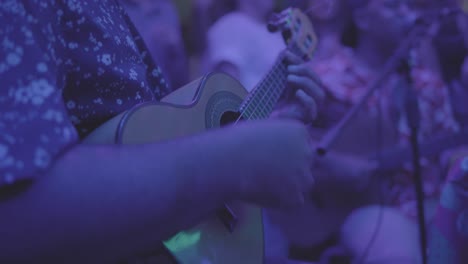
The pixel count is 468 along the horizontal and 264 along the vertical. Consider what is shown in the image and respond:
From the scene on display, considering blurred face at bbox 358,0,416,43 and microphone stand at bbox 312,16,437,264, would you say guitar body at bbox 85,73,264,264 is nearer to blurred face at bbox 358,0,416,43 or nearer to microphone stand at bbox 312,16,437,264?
microphone stand at bbox 312,16,437,264

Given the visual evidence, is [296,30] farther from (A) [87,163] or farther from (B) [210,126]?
(A) [87,163]

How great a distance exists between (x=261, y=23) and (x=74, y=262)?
2106mm

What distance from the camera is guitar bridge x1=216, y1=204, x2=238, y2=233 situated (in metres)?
0.77

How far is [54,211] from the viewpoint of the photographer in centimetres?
47

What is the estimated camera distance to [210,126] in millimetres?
789

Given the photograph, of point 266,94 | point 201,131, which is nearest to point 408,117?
point 266,94

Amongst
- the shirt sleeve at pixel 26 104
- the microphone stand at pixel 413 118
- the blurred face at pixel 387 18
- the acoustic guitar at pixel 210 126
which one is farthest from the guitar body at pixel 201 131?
the blurred face at pixel 387 18

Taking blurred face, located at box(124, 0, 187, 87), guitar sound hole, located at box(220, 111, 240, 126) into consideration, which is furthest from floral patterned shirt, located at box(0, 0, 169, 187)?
blurred face, located at box(124, 0, 187, 87)

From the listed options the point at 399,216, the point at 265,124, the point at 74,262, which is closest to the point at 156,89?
the point at 265,124

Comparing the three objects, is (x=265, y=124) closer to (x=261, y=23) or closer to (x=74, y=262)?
(x=74, y=262)

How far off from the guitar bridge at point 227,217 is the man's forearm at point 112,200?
0.20 metres

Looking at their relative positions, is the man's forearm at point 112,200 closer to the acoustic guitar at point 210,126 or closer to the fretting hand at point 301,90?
the acoustic guitar at point 210,126

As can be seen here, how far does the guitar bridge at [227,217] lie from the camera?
0.77 m

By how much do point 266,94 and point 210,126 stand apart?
245 millimetres
